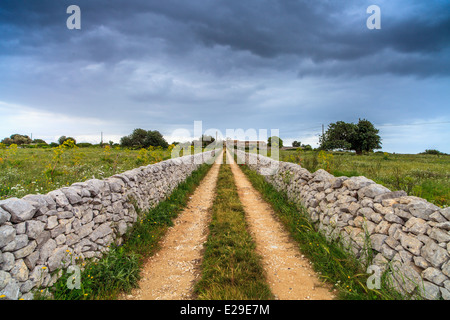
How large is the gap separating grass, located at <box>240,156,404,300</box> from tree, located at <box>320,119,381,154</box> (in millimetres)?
35219

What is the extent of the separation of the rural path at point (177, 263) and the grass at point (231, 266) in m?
0.26

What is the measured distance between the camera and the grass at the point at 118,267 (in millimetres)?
3389

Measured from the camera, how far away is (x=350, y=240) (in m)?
4.48

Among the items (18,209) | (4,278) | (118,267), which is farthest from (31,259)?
(118,267)

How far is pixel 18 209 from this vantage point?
2924mm

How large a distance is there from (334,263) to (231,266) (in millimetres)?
2087

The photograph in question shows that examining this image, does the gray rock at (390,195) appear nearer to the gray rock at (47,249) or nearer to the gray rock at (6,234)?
the gray rock at (47,249)

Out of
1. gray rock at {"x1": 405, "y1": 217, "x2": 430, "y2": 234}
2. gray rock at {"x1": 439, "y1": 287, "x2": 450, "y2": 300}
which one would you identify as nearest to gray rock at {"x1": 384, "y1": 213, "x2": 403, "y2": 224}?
gray rock at {"x1": 405, "y1": 217, "x2": 430, "y2": 234}

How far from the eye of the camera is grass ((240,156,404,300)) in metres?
3.50

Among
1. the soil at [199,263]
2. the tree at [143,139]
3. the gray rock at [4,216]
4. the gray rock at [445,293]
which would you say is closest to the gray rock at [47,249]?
the gray rock at [4,216]

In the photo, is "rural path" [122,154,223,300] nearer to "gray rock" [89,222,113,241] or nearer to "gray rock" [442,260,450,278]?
"gray rock" [89,222,113,241]
